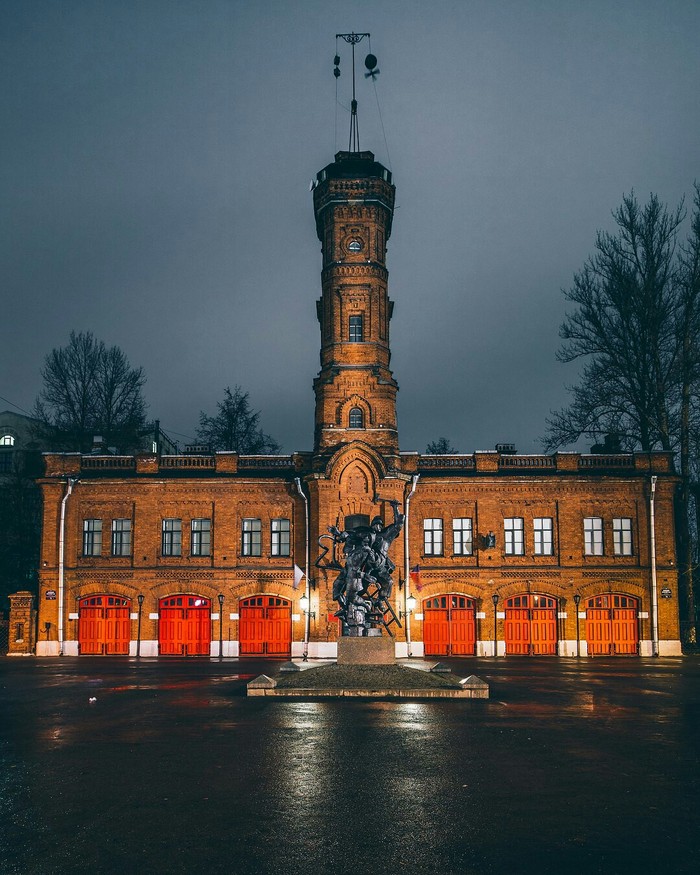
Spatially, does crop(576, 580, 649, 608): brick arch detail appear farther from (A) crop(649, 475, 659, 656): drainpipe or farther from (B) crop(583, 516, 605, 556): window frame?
(B) crop(583, 516, 605, 556): window frame

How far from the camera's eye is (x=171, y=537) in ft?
124

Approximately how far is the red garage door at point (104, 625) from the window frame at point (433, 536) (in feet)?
44.4

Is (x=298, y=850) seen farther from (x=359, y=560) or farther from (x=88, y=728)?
(x=359, y=560)

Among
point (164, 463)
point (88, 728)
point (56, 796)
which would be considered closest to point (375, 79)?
point (164, 463)

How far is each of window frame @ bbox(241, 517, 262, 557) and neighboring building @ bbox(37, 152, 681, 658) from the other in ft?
0.17

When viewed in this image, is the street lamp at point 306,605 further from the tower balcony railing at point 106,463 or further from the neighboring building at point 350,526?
the tower balcony railing at point 106,463

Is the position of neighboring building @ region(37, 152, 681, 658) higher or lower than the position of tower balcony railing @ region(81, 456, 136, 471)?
lower

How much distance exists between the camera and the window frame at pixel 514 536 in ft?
123

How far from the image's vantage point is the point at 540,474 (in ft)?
124

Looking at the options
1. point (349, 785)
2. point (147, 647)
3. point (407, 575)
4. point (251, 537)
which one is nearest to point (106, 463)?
point (251, 537)

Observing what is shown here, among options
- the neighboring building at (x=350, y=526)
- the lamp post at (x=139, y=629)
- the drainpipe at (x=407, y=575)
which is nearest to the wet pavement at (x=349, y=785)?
the drainpipe at (x=407, y=575)

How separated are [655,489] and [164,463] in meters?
22.4

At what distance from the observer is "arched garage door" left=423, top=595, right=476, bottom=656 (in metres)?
36.6

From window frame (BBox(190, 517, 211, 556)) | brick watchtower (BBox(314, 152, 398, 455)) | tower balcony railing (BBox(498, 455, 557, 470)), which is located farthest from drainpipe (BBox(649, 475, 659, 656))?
window frame (BBox(190, 517, 211, 556))
